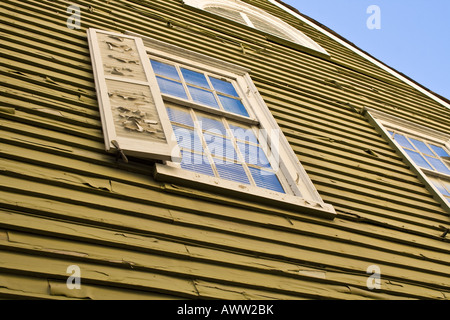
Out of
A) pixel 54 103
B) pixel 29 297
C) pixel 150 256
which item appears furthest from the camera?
pixel 54 103

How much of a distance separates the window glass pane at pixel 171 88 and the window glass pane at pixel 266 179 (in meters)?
0.96

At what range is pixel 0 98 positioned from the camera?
2824 millimetres

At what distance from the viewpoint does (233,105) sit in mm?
4090

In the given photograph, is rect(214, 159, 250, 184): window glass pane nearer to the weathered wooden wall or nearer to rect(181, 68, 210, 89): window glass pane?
the weathered wooden wall

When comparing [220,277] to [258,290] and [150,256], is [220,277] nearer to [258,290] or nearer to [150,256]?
[258,290]

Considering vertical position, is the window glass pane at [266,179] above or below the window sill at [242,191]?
above

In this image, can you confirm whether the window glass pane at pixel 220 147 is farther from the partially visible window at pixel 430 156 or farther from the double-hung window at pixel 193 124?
the partially visible window at pixel 430 156

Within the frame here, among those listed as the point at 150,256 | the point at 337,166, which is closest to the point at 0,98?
the point at 150,256

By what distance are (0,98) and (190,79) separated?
1.75 m

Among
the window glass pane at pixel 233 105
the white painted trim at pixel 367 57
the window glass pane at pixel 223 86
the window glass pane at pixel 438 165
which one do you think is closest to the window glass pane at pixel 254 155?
the window glass pane at pixel 233 105

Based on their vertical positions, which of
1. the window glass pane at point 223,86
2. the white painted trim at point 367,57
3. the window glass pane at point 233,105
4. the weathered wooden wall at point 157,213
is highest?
the white painted trim at point 367,57

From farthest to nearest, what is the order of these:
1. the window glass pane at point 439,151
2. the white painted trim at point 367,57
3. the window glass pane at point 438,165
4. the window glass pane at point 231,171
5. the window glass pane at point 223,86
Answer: the white painted trim at point 367,57
the window glass pane at point 439,151
the window glass pane at point 438,165
the window glass pane at point 223,86
the window glass pane at point 231,171

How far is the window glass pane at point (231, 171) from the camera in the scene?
3130mm
